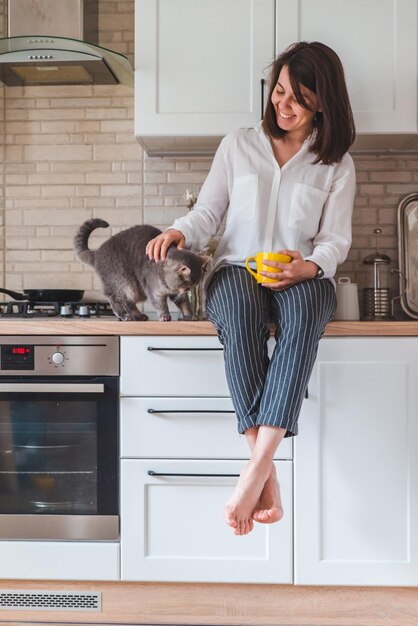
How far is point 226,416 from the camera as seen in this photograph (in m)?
1.82

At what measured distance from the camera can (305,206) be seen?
189 cm

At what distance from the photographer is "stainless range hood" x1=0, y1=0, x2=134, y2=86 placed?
83.6 inches

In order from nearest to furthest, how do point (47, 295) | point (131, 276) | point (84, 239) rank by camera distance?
point (131, 276), point (84, 239), point (47, 295)

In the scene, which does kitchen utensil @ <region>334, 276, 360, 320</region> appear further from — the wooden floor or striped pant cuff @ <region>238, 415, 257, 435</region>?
the wooden floor

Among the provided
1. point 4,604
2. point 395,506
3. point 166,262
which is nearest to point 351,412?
point 395,506

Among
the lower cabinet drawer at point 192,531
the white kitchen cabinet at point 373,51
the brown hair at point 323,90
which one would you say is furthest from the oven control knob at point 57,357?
the white kitchen cabinet at point 373,51

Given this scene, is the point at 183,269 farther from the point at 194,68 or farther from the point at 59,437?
the point at 194,68

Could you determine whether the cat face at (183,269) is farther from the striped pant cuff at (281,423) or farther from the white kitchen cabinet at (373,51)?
the white kitchen cabinet at (373,51)

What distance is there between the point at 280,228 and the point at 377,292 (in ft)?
1.92

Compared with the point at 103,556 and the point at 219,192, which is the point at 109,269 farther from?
the point at 103,556

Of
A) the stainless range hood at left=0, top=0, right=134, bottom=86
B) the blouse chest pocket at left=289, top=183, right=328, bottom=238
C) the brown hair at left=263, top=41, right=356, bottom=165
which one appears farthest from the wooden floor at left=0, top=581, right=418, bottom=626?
the stainless range hood at left=0, top=0, right=134, bottom=86

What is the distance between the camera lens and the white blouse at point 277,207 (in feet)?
6.19

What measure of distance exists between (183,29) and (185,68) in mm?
132

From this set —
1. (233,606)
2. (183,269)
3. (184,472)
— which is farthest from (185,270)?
(233,606)
